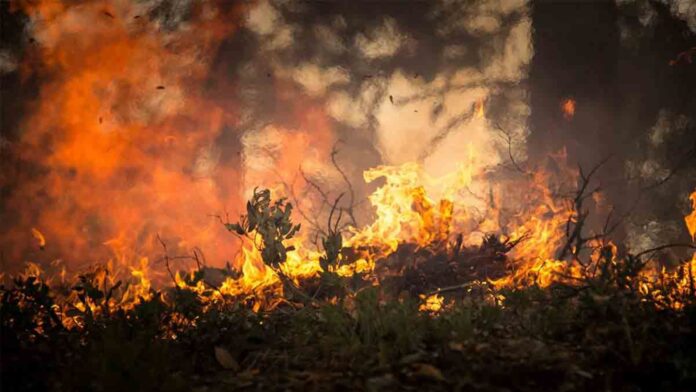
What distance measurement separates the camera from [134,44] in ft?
41.4

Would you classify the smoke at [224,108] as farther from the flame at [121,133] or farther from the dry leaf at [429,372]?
the dry leaf at [429,372]

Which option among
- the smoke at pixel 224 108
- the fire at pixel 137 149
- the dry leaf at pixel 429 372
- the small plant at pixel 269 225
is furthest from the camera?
the smoke at pixel 224 108

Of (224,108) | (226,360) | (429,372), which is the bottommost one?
(429,372)

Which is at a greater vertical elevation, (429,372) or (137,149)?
(137,149)

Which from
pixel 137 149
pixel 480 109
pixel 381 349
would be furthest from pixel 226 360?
pixel 480 109

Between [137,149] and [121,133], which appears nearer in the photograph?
[121,133]

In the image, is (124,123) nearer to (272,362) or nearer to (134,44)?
(134,44)

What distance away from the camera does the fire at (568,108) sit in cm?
1280

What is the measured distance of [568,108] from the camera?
12883 millimetres

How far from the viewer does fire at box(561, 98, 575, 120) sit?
12.8 meters

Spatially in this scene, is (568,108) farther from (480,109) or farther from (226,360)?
(226,360)

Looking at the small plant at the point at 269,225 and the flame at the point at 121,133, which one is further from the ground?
the flame at the point at 121,133

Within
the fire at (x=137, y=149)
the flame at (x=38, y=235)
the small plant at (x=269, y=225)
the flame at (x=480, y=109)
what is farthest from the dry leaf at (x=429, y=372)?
the flame at (x=480, y=109)

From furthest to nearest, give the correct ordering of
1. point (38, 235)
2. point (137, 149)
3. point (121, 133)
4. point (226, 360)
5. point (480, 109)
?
point (480, 109) → point (137, 149) → point (121, 133) → point (38, 235) → point (226, 360)
